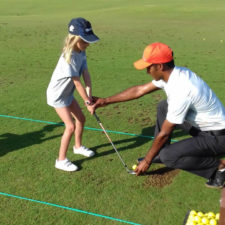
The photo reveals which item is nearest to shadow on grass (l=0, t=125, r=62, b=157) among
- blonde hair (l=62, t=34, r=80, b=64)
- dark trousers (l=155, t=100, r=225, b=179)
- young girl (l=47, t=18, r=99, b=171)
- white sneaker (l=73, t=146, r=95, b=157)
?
white sneaker (l=73, t=146, r=95, b=157)

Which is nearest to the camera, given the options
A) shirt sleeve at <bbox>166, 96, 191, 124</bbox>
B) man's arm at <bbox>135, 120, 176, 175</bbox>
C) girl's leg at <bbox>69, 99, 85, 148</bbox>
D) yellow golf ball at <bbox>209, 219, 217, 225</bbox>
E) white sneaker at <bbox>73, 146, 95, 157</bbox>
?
yellow golf ball at <bbox>209, 219, 217, 225</bbox>

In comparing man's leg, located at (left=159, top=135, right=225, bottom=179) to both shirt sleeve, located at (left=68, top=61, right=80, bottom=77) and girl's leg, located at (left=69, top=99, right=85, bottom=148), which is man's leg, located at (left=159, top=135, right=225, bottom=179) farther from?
shirt sleeve, located at (left=68, top=61, right=80, bottom=77)

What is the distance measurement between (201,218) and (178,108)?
47.2 inches

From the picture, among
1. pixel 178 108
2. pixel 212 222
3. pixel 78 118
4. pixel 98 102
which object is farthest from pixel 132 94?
pixel 212 222

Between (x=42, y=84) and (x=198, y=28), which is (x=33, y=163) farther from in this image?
(x=198, y=28)

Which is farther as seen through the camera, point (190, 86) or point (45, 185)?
point (45, 185)

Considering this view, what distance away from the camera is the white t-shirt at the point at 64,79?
14.8 feet

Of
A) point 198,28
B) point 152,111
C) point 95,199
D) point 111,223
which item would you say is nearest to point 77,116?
point 95,199

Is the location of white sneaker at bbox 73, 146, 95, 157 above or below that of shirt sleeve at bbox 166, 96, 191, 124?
below

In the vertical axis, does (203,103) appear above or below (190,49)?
above

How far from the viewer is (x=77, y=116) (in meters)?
5.07

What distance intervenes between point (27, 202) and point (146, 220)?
1421 millimetres

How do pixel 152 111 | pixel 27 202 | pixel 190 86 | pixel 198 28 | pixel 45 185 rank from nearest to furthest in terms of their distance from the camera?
pixel 190 86, pixel 27 202, pixel 45 185, pixel 152 111, pixel 198 28

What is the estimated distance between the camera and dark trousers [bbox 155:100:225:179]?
425 cm
